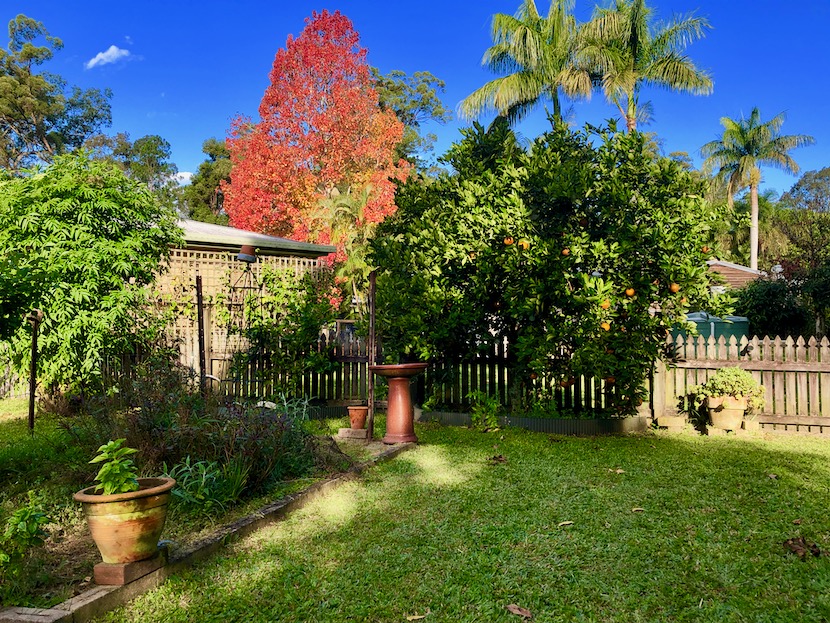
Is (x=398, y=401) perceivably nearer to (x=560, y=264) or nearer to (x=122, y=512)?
(x=560, y=264)

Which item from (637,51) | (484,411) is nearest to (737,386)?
(484,411)

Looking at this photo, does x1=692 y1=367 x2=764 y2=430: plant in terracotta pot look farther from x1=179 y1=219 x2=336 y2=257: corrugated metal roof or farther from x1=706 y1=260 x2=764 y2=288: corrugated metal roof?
x1=706 y1=260 x2=764 y2=288: corrugated metal roof

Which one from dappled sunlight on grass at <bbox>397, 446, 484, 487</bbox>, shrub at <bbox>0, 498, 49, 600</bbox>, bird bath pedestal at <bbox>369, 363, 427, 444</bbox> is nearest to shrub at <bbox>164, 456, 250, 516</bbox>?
shrub at <bbox>0, 498, 49, 600</bbox>

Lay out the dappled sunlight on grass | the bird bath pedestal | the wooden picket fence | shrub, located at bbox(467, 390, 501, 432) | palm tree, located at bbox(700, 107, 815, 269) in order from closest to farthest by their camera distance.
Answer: the dappled sunlight on grass, the bird bath pedestal, the wooden picket fence, shrub, located at bbox(467, 390, 501, 432), palm tree, located at bbox(700, 107, 815, 269)

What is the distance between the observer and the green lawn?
281 centimetres

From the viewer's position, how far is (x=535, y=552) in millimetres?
3486

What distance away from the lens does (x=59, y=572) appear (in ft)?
9.80

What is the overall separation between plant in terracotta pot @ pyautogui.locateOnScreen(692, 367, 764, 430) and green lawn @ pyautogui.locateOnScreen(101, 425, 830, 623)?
1.86m

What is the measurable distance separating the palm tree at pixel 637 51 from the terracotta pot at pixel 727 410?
13.1 meters

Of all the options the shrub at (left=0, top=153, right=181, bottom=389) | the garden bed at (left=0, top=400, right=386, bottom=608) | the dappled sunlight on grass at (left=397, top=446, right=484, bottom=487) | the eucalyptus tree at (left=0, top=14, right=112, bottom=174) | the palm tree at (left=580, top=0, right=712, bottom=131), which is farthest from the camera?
the eucalyptus tree at (left=0, top=14, right=112, bottom=174)

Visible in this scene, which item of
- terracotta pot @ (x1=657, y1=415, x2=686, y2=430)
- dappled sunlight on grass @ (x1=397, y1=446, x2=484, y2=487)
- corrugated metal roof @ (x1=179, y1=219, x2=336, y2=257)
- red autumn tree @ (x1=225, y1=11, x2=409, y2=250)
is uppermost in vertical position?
red autumn tree @ (x1=225, y1=11, x2=409, y2=250)

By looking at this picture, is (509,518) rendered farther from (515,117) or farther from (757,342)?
(515,117)

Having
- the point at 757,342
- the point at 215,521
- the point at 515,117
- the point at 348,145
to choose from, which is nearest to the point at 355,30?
the point at 348,145

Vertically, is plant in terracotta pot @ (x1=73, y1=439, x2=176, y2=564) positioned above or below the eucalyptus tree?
below
